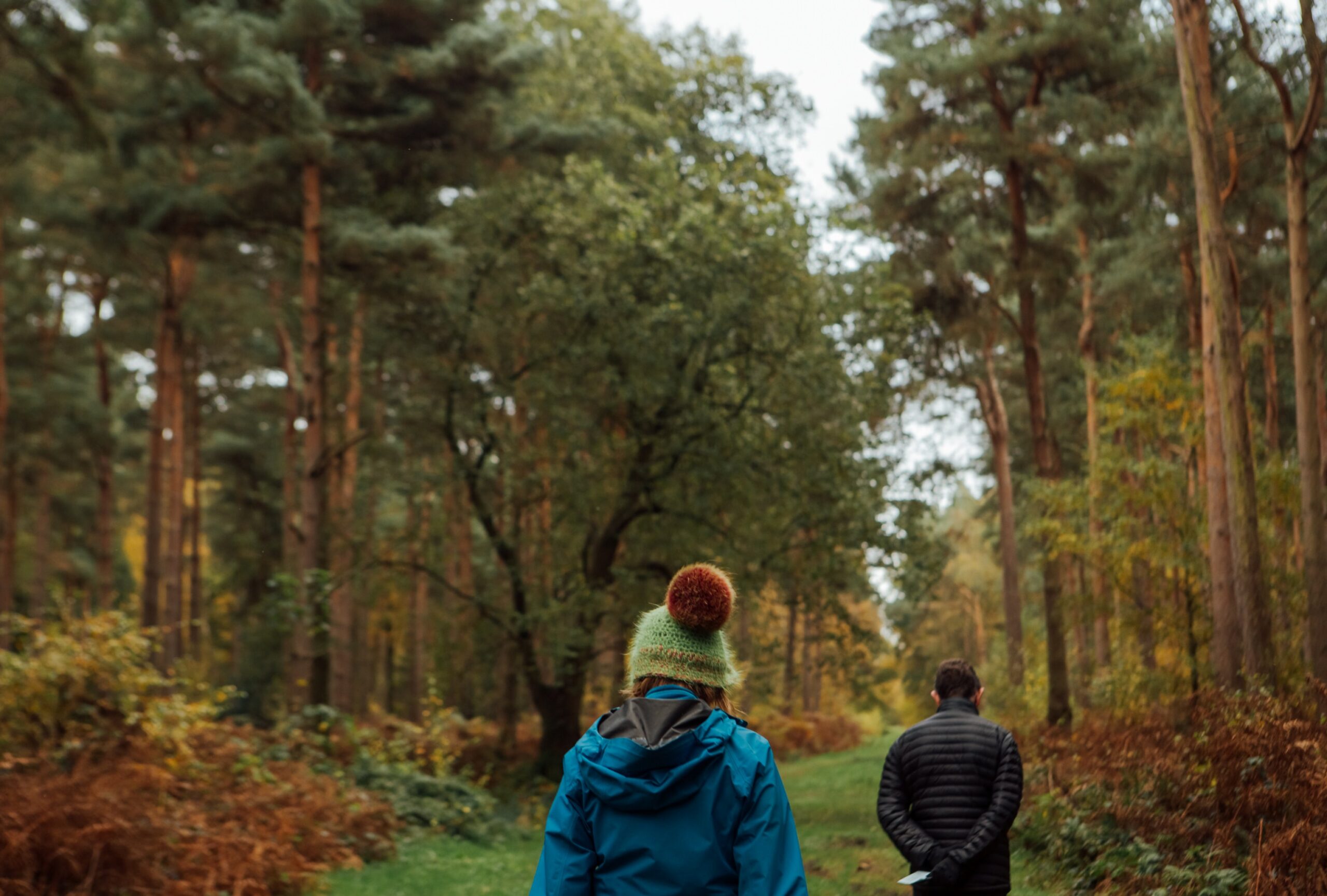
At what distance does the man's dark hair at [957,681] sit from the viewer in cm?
506

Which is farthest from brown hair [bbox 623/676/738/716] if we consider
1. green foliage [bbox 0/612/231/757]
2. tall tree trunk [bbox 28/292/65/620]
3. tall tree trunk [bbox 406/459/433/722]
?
tall tree trunk [bbox 28/292/65/620]

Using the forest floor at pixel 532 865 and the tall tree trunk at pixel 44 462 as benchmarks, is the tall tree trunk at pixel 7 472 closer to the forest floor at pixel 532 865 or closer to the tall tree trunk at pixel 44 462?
the tall tree trunk at pixel 44 462

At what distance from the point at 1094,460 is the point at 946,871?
12156mm

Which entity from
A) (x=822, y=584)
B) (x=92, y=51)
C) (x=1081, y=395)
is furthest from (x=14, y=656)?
(x=1081, y=395)

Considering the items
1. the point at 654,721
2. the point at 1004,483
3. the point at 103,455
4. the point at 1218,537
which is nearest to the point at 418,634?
the point at 103,455

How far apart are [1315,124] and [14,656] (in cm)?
1517

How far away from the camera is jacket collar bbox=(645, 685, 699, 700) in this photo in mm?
2926

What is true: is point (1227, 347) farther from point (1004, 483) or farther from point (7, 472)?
point (7, 472)

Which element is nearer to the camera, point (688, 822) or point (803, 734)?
point (688, 822)

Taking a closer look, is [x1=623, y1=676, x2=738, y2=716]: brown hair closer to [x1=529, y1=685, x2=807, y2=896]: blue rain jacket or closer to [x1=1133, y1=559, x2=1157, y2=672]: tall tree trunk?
[x1=529, y1=685, x2=807, y2=896]: blue rain jacket

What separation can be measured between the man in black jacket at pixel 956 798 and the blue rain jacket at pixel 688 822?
2.26m

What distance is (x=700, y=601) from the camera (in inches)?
119

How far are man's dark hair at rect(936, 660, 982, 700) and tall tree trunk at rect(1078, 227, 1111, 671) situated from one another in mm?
10315

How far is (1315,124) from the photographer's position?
42.2 feet
